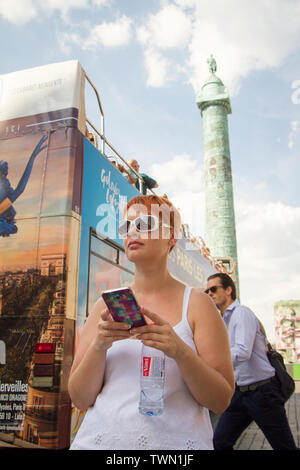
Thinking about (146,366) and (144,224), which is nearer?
(146,366)

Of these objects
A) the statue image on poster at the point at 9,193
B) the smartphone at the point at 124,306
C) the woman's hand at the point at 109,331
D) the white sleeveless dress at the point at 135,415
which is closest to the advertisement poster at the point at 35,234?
the statue image on poster at the point at 9,193

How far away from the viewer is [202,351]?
140cm

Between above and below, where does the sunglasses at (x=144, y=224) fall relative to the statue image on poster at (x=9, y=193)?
below

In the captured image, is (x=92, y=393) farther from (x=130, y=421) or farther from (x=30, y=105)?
(x=30, y=105)

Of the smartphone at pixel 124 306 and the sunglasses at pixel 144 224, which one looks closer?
the smartphone at pixel 124 306

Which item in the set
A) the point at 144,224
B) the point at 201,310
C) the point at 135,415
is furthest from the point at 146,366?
the point at 144,224

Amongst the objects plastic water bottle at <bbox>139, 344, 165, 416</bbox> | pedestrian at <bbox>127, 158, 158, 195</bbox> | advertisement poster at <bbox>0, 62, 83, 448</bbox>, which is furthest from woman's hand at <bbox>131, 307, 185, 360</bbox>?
pedestrian at <bbox>127, 158, 158, 195</bbox>

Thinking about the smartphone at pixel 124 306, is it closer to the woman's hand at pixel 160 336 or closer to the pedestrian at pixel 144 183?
the woman's hand at pixel 160 336

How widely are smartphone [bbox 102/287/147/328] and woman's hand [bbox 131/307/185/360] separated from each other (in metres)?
0.02

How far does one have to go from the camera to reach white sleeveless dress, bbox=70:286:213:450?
4.21ft

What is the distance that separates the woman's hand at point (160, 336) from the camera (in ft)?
4.09

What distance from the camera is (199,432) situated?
1317mm

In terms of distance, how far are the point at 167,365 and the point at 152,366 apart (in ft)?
0.24

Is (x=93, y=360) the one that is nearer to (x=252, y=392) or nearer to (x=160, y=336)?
(x=160, y=336)
